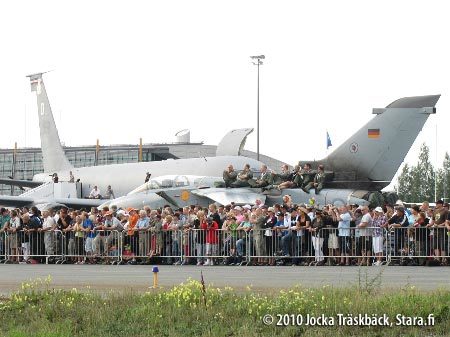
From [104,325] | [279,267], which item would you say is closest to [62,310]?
[104,325]

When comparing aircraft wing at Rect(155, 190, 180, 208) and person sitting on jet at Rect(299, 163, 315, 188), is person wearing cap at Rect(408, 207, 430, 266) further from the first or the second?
aircraft wing at Rect(155, 190, 180, 208)

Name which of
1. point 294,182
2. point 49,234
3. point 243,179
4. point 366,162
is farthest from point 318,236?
point 366,162

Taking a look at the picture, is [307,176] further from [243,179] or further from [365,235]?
[365,235]

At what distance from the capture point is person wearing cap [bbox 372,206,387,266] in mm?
27558

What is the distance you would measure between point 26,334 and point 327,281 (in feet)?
27.4

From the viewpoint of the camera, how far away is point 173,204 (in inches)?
1534

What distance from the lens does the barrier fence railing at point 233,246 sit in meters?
27.4

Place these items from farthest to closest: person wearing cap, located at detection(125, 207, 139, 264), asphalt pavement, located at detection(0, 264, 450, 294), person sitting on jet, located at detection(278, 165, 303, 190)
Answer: person sitting on jet, located at detection(278, 165, 303, 190) < person wearing cap, located at detection(125, 207, 139, 264) < asphalt pavement, located at detection(0, 264, 450, 294)

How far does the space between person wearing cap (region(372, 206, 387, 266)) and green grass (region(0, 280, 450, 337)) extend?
12719 mm

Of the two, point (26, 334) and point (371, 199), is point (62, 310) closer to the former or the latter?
point (26, 334)

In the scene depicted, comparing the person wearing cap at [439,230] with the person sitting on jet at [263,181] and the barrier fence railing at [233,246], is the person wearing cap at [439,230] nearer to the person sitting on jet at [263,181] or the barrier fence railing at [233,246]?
the barrier fence railing at [233,246]

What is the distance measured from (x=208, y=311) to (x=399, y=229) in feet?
48.4

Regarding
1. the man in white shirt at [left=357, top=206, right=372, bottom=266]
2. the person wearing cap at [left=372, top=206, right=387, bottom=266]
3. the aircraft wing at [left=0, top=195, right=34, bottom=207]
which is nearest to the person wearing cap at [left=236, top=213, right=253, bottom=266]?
the man in white shirt at [left=357, top=206, right=372, bottom=266]

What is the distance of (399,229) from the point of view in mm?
27656
